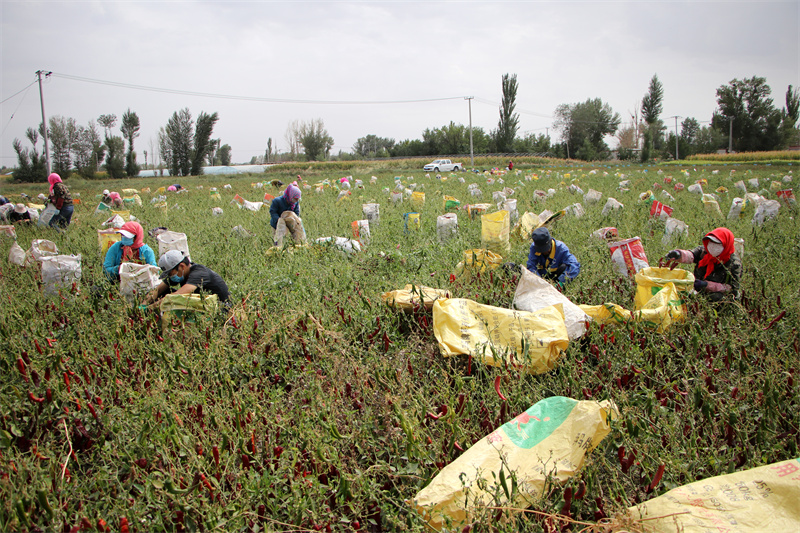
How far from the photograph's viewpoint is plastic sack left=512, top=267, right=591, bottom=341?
3061mm

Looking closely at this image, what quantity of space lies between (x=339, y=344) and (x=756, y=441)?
236 centimetres

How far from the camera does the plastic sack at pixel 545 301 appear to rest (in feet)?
10.0

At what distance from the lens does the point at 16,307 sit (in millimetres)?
3836

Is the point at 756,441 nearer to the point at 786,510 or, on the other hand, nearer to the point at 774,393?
the point at 774,393

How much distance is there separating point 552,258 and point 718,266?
1.36 metres

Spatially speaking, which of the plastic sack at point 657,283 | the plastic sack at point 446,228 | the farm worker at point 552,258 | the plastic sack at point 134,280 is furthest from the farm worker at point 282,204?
the plastic sack at point 657,283

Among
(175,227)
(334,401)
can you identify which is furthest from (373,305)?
(175,227)

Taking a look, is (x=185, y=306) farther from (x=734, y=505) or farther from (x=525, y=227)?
(x=525, y=227)

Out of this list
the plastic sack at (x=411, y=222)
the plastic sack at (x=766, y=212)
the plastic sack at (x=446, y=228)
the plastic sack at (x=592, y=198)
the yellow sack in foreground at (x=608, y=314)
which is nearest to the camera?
the yellow sack in foreground at (x=608, y=314)

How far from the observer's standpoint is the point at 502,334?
2943 mm

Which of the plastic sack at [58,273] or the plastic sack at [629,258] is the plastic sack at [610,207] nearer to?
the plastic sack at [629,258]

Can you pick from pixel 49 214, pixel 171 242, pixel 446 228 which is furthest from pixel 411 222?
pixel 49 214

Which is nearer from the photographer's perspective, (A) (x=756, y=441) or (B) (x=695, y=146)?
(A) (x=756, y=441)

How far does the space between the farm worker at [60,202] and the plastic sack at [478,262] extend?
23.9 feet
